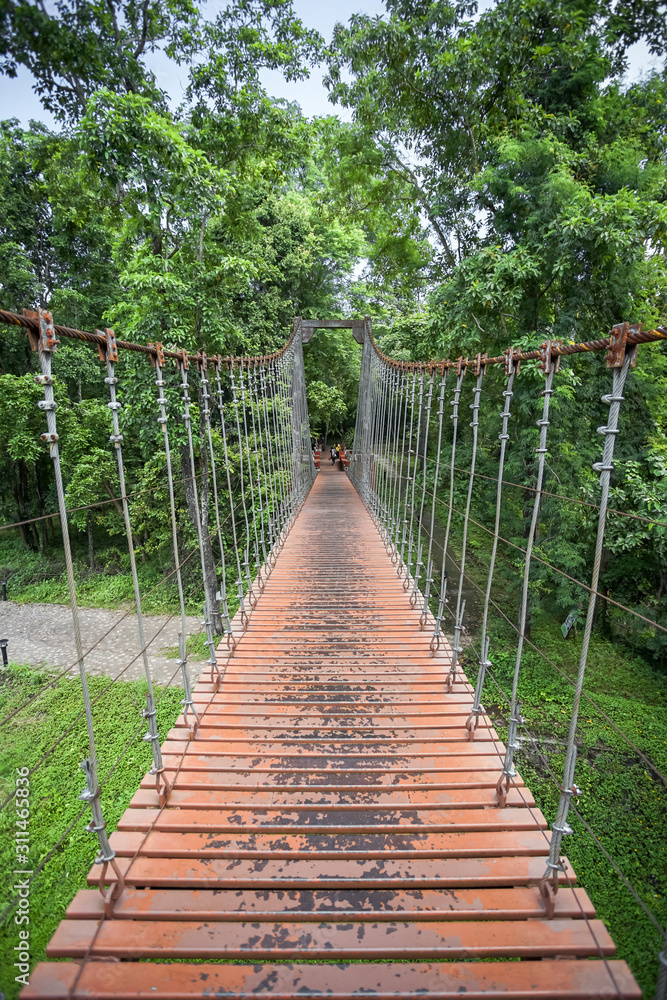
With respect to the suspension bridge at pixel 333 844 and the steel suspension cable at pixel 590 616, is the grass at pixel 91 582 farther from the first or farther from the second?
the steel suspension cable at pixel 590 616

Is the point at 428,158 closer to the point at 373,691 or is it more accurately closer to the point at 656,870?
the point at 373,691

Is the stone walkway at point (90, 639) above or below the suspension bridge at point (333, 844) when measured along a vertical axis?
below

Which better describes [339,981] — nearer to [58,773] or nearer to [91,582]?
[58,773]

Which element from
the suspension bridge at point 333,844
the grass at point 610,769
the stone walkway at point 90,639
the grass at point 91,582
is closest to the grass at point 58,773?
the stone walkway at point 90,639

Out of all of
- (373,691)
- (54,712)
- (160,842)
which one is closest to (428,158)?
(373,691)

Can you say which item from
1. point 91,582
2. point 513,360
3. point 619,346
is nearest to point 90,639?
point 91,582

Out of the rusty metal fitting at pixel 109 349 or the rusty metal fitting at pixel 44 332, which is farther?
the rusty metal fitting at pixel 109 349

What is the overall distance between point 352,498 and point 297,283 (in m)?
4.60

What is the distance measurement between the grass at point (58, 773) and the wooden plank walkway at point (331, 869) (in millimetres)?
1071

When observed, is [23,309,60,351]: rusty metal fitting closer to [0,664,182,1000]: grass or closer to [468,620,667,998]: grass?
[0,664,182,1000]: grass

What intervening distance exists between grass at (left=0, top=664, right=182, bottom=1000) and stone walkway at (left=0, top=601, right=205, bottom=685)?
1.17 ft

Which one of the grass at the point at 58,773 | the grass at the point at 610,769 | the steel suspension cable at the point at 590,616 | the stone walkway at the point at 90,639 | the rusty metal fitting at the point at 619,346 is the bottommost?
the stone walkway at the point at 90,639

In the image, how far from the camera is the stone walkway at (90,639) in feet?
21.7

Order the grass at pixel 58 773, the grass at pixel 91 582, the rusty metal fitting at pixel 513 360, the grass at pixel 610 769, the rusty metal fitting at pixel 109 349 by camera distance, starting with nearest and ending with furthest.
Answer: the rusty metal fitting at pixel 109 349, the rusty metal fitting at pixel 513 360, the grass at pixel 610 769, the grass at pixel 58 773, the grass at pixel 91 582
